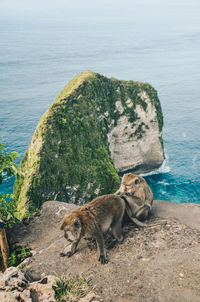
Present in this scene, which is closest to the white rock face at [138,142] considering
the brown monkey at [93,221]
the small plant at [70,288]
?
the brown monkey at [93,221]

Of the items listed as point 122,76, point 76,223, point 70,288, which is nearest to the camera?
point 70,288

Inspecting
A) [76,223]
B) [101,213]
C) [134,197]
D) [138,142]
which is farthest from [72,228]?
[138,142]

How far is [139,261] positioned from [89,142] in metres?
25.2

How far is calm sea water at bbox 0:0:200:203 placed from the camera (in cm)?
5156

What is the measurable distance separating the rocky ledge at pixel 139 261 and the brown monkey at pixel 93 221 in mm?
632

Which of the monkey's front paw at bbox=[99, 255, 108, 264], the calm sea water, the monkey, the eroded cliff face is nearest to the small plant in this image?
the monkey's front paw at bbox=[99, 255, 108, 264]

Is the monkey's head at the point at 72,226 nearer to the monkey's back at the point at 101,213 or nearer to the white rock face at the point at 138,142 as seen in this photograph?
the monkey's back at the point at 101,213

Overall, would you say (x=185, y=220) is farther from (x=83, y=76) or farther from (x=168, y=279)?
(x=83, y=76)

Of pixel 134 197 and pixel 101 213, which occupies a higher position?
pixel 101 213

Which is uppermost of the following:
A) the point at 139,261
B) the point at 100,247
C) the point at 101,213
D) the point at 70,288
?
the point at 101,213

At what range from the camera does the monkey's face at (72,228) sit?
1096 cm

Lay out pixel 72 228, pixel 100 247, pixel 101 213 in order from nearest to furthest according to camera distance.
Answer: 1. pixel 72 228
2. pixel 100 247
3. pixel 101 213

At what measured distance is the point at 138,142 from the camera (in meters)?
48.0

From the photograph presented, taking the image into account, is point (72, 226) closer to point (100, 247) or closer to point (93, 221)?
point (93, 221)
